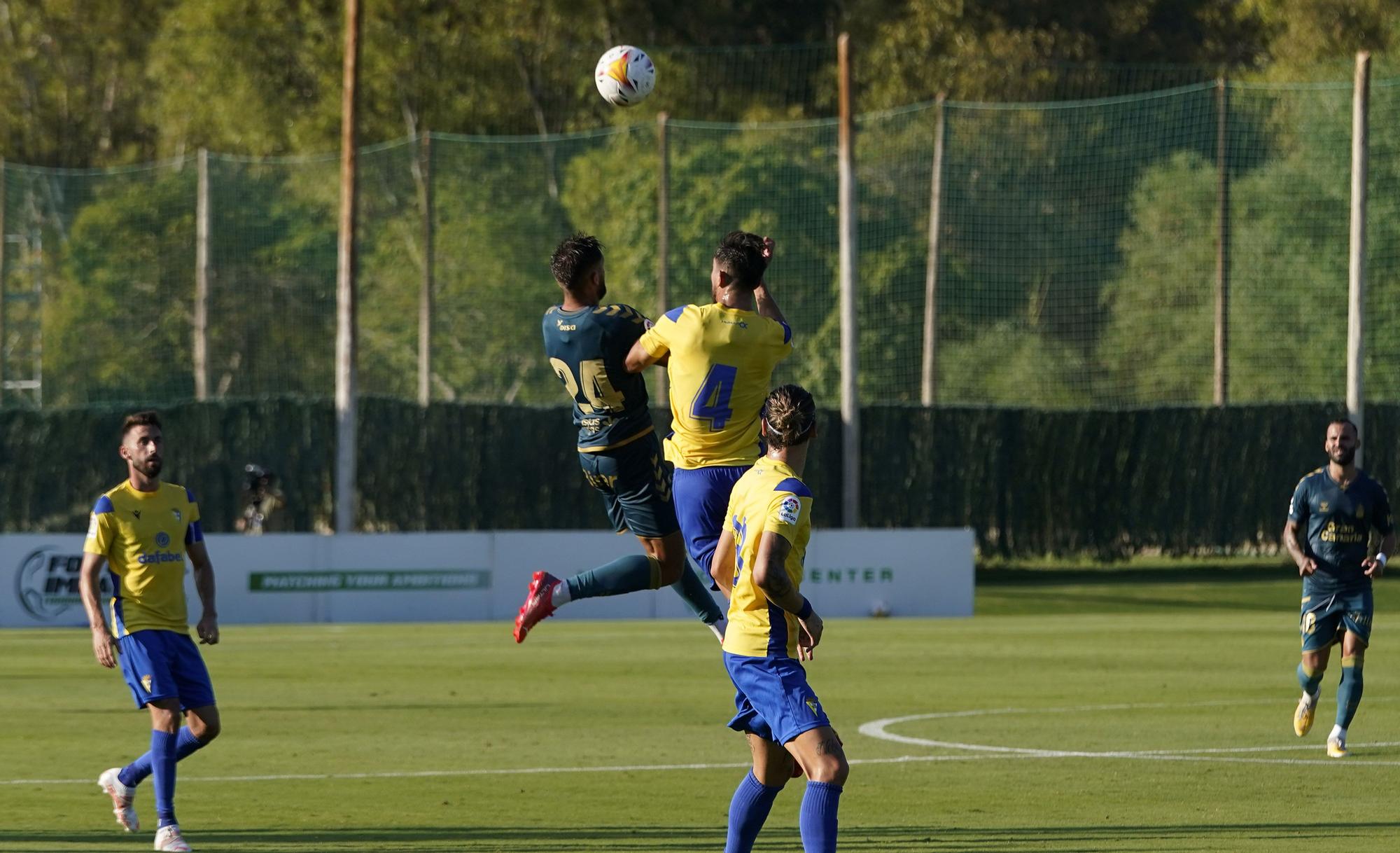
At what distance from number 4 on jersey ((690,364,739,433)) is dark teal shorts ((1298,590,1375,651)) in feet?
22.8

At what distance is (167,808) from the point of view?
→ 11695 millimetres

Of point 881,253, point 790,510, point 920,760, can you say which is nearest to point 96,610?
point 790,510

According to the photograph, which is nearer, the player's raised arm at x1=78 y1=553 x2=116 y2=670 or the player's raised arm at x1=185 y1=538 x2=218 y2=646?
the player's raised arm at x1=78 y1=553 x2=116 y2=670

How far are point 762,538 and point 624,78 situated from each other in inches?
167

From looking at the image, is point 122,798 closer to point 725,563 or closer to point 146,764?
point 146,764

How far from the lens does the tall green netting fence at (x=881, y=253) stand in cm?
4200

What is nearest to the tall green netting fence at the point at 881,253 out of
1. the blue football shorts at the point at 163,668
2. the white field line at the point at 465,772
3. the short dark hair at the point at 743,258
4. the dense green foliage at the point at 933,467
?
the dense green foliage at the point at 933,467

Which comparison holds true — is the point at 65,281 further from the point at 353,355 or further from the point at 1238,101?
the point at 1238,101

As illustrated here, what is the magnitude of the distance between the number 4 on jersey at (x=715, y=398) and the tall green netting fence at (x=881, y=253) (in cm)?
3092

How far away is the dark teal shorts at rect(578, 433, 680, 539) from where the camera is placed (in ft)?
37.1

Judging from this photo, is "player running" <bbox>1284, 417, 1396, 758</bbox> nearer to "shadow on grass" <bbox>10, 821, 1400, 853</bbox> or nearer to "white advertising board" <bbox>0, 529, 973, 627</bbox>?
"shadow on grass" <bbox>10, 821, 1400, 853</bbox>

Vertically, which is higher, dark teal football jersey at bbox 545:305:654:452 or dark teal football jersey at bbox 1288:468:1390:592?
dark teal football jersey at bbox 545:305:654:452

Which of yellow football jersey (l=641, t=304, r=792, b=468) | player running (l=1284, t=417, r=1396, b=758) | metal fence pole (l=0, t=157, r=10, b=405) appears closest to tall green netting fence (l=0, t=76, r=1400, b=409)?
metal fence pole (l=0, t=157, r=10, b=405)

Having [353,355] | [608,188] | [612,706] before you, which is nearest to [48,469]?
[353,355]
